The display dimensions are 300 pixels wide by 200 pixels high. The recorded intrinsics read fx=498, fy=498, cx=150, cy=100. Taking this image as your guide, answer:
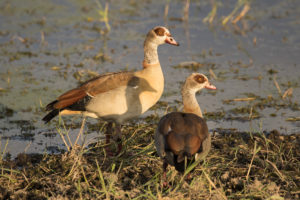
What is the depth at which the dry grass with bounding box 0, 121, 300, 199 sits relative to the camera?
178 inches

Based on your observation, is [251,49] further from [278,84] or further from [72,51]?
[72,51]

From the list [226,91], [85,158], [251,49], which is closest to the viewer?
[85,158]

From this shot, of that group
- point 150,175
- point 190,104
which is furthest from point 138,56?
point 150,175

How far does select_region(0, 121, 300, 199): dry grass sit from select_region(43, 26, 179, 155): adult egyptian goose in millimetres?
376

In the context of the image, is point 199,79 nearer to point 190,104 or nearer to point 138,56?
point 190,104

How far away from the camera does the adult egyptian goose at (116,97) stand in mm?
5773

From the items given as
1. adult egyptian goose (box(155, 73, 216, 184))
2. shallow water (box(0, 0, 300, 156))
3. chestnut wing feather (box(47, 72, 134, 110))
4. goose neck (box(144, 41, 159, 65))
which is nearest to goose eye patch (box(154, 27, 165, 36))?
goose neck (box(144, 41, 159, 65))

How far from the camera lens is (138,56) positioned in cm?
955

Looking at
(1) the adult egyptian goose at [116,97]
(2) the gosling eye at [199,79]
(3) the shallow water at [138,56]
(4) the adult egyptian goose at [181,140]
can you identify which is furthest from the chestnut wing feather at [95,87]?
(4) the adult egyptian goose at [181,140]

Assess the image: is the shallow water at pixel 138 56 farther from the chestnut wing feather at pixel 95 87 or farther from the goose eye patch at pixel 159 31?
the goose eye patch at pixel 159 31

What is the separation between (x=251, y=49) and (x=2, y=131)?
5.30m

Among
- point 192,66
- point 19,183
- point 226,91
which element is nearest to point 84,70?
point 192,66

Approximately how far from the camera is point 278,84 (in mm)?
8094

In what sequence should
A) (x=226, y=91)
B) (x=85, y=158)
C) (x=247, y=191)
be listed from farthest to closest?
(x=226, y=91) < (x=85, y=158) < (x=247, y=191)
